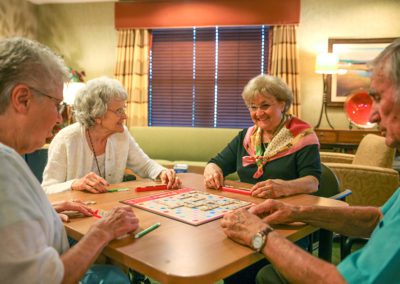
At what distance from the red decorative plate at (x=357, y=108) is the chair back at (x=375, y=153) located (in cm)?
113

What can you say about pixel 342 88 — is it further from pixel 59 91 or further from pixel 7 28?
pixel 7 28

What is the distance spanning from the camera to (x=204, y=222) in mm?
1184

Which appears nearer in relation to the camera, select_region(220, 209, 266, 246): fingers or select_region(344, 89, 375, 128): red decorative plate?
select_region(220, 209, 266, 246): fingers

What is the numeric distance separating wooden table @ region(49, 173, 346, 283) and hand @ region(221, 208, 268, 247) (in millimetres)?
21

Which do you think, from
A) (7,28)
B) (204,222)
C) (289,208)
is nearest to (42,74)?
(204,222)

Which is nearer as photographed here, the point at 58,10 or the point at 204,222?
the point at 204,222

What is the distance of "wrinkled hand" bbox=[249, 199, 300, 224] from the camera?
1.20m

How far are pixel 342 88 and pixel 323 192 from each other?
335 centimetres

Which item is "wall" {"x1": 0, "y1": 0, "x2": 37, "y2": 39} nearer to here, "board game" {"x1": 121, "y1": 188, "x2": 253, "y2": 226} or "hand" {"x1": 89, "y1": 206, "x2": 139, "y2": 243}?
"board game" {"x1": 121, "y1": 188, "x2": 253, "y2": 226}

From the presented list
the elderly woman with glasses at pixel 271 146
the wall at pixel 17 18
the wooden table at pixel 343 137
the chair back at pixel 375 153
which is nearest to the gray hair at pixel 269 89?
the elderly woman with glasses at pixel 271 146

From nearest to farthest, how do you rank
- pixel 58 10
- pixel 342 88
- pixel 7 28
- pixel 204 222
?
pixel 204 222
pixel 342 88
pixel 7 28
pixel 58 10

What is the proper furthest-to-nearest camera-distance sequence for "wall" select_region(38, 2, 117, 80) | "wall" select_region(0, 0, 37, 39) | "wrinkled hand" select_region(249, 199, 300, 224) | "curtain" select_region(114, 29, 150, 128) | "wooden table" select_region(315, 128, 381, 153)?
1. "wall" select_region(38, 2, 117, 80)
2. "curtain" select_region(114, 29, 150, 128)
3. "wall" select_region(0, 0, 37, 39)
4. "wooden table" select_region(315, 128, 381, 153)
5. "wrinkled hand" select_region(249, 199, 300, 224)

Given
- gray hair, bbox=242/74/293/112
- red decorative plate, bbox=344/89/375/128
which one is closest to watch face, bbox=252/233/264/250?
gray hair, bbox=242/74/293/112

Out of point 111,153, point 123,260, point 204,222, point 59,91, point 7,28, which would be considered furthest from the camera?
point 7,28
